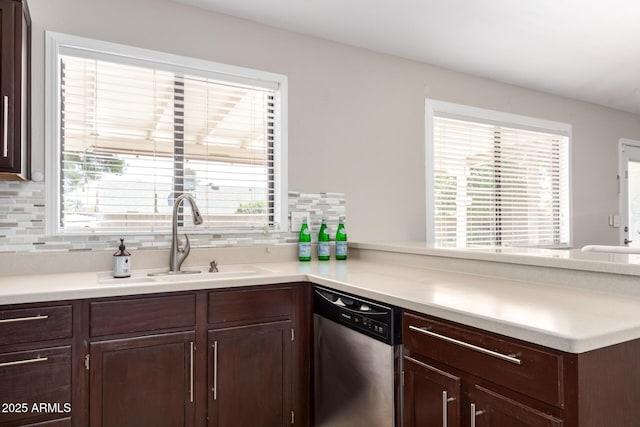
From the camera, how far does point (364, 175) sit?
2.97 metres

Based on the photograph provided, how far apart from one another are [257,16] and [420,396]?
2238 millimetres

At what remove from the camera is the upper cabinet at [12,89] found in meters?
1.77

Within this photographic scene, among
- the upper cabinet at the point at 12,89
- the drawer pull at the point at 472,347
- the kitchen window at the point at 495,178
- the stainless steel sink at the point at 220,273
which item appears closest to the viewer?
the drawer pull at the point at 472,347

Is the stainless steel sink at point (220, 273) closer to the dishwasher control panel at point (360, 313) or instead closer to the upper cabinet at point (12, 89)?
the dishwasher control panel at point (360, 313)

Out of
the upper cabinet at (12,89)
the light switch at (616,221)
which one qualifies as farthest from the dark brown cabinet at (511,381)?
the light switch at (616,221)

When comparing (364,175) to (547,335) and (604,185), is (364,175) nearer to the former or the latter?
(547,335)

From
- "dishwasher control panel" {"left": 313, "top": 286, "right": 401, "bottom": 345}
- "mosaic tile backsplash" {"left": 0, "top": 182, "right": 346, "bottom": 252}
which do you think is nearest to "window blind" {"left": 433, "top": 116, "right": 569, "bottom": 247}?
"dishwasher control panel" {"left": 313, "top": 286, "right": 401, "bottom": 345}

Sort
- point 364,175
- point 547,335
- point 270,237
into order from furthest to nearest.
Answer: point 364,175, point 270,237, point 547,335

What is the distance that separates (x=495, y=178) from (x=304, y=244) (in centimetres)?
204

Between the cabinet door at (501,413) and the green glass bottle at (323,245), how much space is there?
151cm

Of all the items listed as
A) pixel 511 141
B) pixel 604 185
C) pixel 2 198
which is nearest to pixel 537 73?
pixel 511 141

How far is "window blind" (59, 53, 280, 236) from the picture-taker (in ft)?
7.10

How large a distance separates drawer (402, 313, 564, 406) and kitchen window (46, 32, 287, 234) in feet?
4.63

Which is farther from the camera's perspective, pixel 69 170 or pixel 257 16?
pixel 257 16
